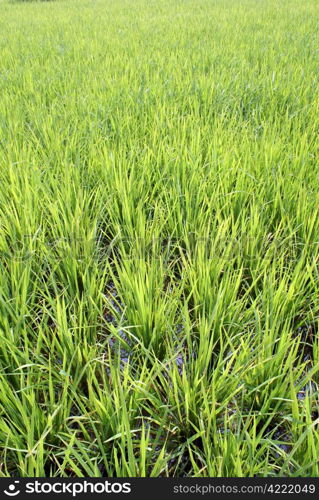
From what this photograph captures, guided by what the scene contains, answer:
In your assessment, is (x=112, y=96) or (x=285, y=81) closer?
(x=112, y=96)

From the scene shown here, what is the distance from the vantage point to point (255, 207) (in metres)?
1.24

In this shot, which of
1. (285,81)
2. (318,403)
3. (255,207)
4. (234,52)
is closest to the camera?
(318,403)

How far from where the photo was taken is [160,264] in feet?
3.31

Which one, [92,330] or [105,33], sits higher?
[105,33]

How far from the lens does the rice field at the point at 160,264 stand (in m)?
0.73

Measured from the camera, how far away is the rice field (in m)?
0.73

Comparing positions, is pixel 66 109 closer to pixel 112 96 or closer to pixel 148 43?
pixel 112 96

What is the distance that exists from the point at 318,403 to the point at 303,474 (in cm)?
19

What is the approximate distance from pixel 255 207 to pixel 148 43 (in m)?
3.21

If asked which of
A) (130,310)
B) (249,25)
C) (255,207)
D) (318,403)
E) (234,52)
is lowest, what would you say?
(318,403)

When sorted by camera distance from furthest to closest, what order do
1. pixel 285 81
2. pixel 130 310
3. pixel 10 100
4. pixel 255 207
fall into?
pixel 285 81 → pixel 10 100 → pixel 255 207 → pixel 130 310

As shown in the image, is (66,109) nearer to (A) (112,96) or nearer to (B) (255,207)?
(A) (112,96)

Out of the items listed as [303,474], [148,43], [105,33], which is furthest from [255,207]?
[105,33]

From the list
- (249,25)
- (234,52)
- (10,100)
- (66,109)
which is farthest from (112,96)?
(249,25)
